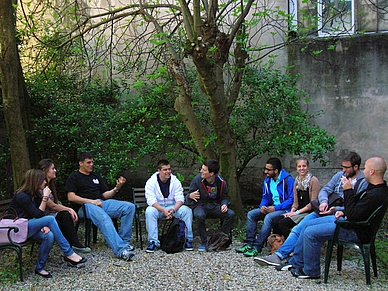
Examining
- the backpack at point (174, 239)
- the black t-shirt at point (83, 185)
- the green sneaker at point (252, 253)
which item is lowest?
the green sneaker at point (252, 253)

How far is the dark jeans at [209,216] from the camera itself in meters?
6.10

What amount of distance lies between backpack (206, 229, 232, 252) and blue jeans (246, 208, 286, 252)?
323 millimetres

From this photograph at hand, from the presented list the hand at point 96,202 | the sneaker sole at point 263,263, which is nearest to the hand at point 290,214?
the sneaker sole at point 263,263

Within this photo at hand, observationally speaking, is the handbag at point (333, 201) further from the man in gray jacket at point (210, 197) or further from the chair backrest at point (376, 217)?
the man in gray jacket at point (210, 197)

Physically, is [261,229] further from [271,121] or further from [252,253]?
[271,121]

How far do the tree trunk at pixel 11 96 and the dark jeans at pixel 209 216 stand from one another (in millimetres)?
2895

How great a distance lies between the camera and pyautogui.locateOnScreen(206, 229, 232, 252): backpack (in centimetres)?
594

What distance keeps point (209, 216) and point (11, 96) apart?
3.70 meters

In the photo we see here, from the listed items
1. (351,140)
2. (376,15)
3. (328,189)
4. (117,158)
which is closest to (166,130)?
(117,158)

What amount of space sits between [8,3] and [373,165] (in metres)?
6.00

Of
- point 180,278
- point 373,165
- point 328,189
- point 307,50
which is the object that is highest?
point 307,50

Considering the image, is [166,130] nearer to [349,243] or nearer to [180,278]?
[180,278]

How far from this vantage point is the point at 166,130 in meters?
7.77

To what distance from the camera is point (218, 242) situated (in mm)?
5980
